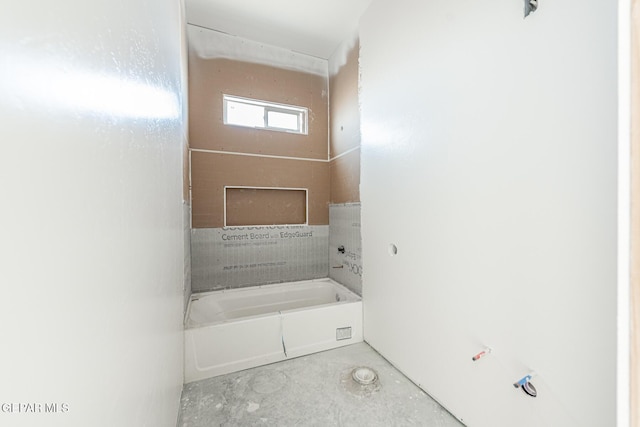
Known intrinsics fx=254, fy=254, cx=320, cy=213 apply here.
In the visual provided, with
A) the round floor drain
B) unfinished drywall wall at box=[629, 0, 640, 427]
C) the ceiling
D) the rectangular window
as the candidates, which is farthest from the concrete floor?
the ceiling

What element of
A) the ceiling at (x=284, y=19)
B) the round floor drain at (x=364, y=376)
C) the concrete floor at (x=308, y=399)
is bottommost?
the concrete floor at (x=308, y=399)

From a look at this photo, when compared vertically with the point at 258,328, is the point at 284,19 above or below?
above

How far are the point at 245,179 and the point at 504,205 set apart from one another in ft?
7.83

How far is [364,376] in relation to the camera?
1.82 m

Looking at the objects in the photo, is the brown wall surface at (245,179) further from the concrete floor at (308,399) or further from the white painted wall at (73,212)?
the white painted wall at (73,212)

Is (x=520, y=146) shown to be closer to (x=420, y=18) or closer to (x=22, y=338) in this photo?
(x=420, y=18)

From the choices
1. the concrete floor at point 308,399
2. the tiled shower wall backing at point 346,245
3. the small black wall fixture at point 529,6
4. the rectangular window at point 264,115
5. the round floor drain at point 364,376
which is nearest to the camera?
the small black wall fixture at point 529,6

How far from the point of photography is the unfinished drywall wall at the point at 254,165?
265 cm

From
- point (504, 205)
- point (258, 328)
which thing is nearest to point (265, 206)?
point (258, 328)

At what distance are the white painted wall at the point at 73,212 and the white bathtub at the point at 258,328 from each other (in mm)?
1245

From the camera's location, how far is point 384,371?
6.25 ft

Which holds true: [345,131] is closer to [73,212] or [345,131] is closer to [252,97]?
[252,97]

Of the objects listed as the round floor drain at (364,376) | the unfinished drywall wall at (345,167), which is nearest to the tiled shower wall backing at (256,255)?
the unfinished drywall wall at (345,167)

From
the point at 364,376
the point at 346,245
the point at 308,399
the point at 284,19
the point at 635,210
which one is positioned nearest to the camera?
the point at 635,210
